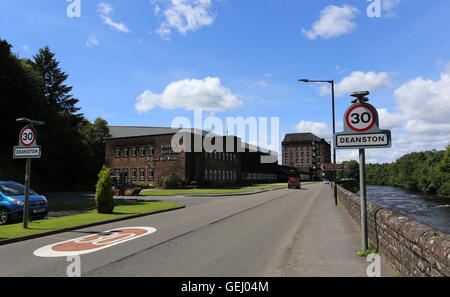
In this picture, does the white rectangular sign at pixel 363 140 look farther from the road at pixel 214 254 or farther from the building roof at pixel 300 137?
the building roof at pixel 300 137

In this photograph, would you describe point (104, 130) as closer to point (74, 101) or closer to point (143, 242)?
point (74, 101)

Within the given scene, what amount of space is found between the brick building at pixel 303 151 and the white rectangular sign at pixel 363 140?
146968mm

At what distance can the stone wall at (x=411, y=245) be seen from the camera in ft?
12.5

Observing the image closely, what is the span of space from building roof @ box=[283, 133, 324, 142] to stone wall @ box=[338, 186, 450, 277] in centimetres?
15478

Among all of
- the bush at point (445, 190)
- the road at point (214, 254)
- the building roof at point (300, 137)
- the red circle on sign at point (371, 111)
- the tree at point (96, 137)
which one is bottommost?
the bush at point (445, 190)

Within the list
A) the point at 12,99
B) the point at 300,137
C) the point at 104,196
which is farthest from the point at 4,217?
the point at 300,137

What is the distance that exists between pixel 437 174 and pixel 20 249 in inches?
2587

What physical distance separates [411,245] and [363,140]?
2532 mm

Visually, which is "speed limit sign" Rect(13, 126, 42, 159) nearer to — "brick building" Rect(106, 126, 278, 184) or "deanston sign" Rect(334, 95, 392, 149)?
"deanston sign" Rect(334, 95, 392, 149)

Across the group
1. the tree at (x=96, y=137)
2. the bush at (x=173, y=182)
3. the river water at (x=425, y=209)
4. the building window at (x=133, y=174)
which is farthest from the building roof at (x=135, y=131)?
the river water at (x=425, y=209)

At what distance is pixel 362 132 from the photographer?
22.2ft

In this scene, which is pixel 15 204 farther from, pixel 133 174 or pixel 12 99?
pixel 133 174

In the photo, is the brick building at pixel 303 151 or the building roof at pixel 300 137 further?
the building roof at pixel 300 137
